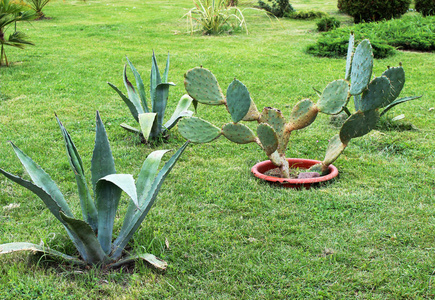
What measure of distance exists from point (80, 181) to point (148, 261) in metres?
0.63

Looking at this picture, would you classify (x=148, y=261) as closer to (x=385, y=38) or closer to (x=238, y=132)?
(x=238, y=132)

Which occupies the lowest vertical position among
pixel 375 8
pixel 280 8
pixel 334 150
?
pixel 334 150

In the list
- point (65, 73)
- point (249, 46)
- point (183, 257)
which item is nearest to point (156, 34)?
point (249, 46)

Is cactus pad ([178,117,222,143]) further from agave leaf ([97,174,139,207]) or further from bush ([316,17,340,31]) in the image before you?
bush ([316,17,340,31])

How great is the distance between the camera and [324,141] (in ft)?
15.6

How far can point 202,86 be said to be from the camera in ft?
11.6

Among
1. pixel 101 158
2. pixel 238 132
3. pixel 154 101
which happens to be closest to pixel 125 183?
pixel 101 158

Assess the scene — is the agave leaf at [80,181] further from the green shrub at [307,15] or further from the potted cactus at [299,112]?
the green shrub at [307,15]

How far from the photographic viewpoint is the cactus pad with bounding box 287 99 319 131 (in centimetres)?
353

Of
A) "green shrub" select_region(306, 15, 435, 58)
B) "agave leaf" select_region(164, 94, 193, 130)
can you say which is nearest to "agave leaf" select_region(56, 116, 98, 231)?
"agave leaf" select_region(164, 94, 193, 130)

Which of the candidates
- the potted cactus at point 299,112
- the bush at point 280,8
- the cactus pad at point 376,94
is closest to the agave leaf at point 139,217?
the potted cactus at point 299,112

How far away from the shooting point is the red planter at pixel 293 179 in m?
3.60

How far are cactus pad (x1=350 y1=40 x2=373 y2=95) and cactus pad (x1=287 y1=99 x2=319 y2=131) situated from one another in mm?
372

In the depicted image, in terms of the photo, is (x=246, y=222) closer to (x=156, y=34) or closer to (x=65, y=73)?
(x=65, y=73)
